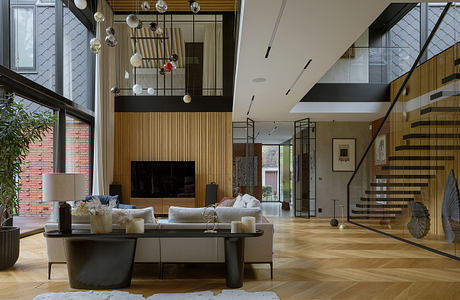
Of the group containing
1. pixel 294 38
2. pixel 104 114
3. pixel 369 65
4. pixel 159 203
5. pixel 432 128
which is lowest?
pixel 159 203

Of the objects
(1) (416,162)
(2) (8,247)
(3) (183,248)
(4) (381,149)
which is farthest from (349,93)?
(2) (8,247)

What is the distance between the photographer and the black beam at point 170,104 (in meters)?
10.7

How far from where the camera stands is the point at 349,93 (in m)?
9.47

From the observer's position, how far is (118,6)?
34.2 ft

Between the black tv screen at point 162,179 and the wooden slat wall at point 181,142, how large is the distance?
0.33 meters

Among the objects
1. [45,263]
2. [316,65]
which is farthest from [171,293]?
[316,65]

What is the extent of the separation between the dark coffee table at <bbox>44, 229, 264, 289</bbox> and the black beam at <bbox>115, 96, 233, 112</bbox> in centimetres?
718

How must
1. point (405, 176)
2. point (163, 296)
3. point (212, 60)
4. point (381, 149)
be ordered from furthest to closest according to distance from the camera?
point (212, 60) < point (381, 149) < point (405, 176) < point (163, 296)

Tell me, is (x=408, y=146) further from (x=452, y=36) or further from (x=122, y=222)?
(x=122, y=222)

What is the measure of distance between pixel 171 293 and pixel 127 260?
24.3 inches

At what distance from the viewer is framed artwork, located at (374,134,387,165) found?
6988 mm

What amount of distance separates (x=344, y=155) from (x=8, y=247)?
29.6 feet

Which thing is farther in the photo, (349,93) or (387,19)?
(387,19)

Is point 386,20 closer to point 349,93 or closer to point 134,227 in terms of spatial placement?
point 349,93
